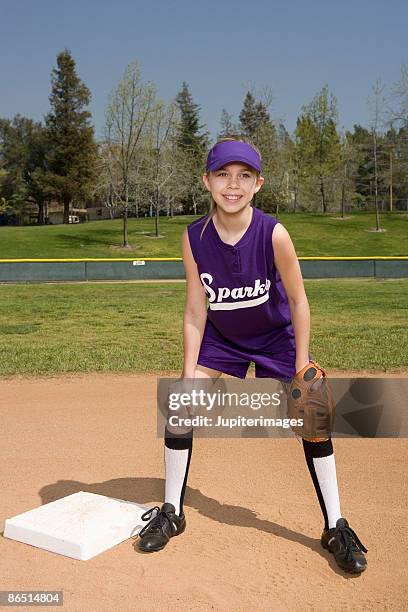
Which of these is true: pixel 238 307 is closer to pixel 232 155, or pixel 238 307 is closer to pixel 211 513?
pixel 232 155

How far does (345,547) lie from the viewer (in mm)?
2895

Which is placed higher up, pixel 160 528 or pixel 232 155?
pixel 232 155

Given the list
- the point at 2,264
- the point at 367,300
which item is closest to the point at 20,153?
the point at 2,264

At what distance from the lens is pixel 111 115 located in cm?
3481

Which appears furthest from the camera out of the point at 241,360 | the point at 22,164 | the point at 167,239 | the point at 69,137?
the point at 22,164

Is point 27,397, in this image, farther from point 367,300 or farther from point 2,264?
point 2,264

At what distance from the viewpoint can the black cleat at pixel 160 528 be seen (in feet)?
9.99

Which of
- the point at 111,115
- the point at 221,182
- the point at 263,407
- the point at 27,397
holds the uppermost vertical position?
the point at 111,115

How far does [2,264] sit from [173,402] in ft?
73.7

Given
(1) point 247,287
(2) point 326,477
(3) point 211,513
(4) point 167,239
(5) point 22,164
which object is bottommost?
(3) point 211,513

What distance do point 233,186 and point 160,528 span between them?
1.59m

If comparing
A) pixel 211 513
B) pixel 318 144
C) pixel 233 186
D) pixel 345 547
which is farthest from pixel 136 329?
pixel 318 144

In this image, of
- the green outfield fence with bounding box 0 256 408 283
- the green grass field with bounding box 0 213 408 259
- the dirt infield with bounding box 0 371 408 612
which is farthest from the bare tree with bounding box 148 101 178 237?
the dirt infield with bounding box 0 371 408 612

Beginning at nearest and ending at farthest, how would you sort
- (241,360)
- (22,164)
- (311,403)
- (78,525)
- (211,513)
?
(311,403)
(78,525)
(241,360)
(211,513)
(22,164)
